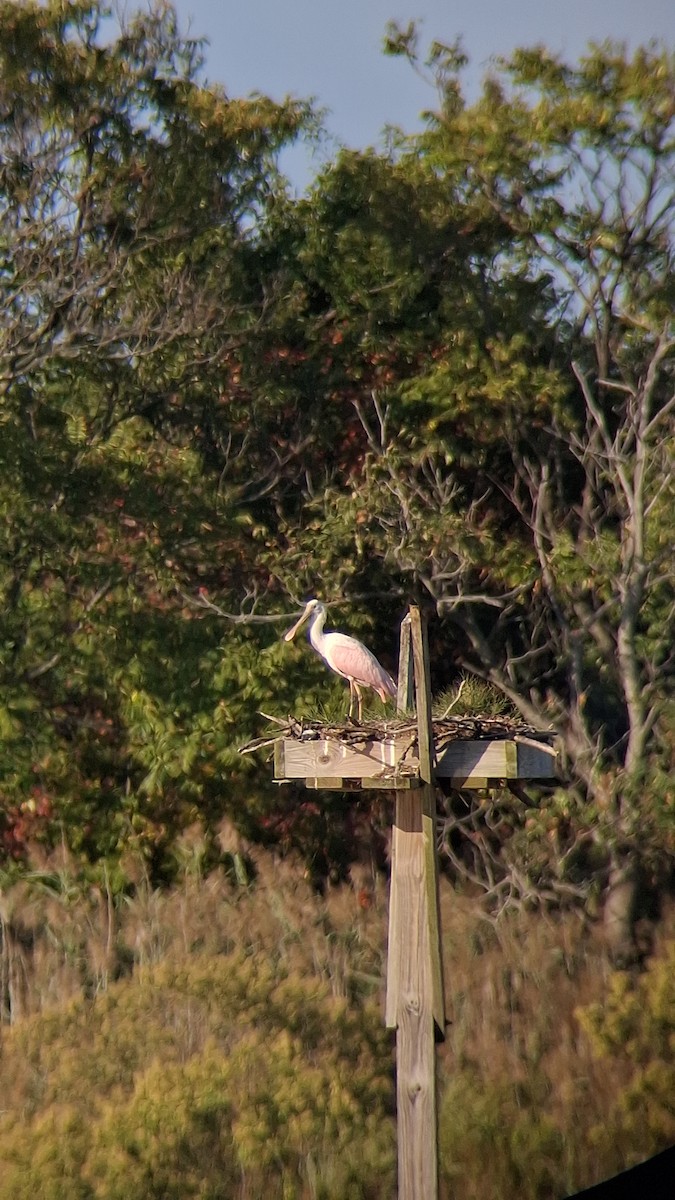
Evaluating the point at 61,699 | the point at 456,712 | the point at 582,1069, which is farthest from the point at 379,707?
the point at 61,699

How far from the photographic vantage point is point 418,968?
16.2 feet

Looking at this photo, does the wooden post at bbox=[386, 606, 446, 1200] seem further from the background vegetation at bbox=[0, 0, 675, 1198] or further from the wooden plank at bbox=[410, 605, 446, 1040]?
the background vegetation at bbox=[0, 0, 675, 1198]

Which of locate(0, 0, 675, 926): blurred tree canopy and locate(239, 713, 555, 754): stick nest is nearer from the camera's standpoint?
locate(239, 713, 555, 754): stick nest

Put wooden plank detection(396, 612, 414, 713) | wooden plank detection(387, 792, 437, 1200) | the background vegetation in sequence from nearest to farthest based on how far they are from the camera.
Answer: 1. wooden plank detection(387, 792, 437, 1200)
2. wooden plank detection(396, 612, 414, 713)
3. the background vegetation

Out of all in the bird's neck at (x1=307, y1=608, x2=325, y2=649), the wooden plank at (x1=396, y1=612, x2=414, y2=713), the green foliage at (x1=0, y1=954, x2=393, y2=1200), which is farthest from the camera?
the green foliage at (x1=0, y1=954, x2=393, y2=1200)

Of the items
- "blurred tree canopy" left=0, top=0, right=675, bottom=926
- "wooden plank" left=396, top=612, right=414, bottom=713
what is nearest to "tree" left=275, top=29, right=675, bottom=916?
"blurred tree canopy" left=0, top=0, right=675, bottom=926

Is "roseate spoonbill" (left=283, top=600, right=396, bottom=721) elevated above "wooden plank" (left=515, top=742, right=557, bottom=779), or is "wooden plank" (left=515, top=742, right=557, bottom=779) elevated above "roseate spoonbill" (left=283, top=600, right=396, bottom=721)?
"roseate spoonbill" (left=283, top=600, right=396, bottom=721)

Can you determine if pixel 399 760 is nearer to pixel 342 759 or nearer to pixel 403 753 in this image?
pixel 403 753

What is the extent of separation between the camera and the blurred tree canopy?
28.8ft

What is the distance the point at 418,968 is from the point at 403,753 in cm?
73

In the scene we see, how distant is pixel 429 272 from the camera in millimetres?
9992

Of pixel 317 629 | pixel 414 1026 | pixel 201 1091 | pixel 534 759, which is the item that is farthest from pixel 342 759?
pixel 201 1091

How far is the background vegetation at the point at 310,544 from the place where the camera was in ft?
27.1

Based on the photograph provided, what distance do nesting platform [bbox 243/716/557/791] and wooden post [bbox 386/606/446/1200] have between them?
110 mm
